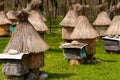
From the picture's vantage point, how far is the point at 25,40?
579 inches

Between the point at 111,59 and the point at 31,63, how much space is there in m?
8.12

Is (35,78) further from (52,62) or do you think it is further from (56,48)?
(56,48)

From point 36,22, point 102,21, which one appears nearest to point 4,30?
point 102,21

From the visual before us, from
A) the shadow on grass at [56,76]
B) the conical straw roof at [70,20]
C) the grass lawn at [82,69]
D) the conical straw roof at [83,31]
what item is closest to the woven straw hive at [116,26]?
the grass lawn at [82,69]

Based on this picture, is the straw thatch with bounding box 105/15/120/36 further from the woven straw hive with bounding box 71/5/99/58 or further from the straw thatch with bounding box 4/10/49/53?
the straw thatch with bounding box 4/10/49/53

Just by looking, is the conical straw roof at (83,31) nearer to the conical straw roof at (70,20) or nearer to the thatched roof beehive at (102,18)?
the conical straw roof at (70,20)

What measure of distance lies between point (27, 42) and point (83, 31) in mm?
5622

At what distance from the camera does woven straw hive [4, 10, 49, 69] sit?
14.6 metres

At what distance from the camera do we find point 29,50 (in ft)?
47.9

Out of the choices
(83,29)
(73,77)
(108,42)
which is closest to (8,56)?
(73,77)

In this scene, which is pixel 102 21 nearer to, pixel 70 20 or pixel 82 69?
pixel 70 20

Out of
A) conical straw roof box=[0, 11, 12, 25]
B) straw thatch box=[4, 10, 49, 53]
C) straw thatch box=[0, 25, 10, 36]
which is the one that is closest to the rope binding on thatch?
straw thatch box=[4, 10, 49, 53]

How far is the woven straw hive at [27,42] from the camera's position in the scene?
48.1ft

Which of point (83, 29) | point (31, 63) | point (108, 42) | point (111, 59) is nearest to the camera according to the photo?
point (31, 63)
